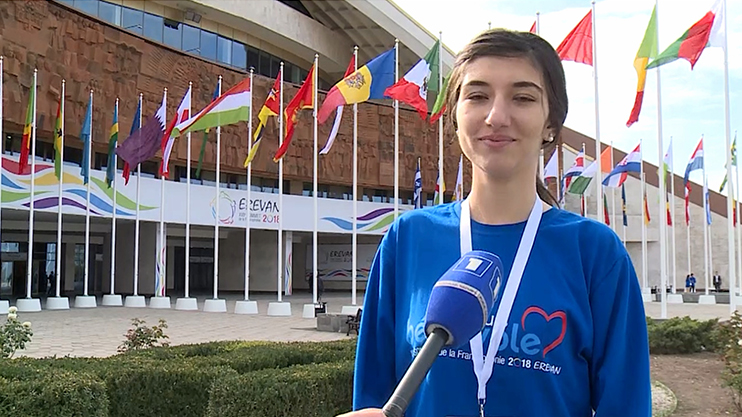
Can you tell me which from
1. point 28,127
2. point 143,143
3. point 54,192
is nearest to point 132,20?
point 54,192

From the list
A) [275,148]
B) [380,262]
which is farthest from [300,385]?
[275,148]

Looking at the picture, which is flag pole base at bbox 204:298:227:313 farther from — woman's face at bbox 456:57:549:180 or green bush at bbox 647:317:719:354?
woman's face at bbox 456:57:549:180

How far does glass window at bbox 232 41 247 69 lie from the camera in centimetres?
3456

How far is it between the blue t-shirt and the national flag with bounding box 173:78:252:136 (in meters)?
17.6

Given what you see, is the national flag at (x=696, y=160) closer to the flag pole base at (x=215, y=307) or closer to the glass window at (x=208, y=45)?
the flag pole base at (x=215, y=307)

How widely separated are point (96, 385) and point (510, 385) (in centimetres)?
421

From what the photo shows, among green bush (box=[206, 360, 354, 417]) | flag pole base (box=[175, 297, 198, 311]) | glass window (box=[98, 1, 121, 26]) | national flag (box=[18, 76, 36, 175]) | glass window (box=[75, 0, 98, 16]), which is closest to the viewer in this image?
green bush (box=[206, 360, 354, 417])

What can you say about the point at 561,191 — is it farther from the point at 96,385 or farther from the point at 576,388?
the point at 576,388

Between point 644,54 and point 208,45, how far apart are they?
74.1 feet

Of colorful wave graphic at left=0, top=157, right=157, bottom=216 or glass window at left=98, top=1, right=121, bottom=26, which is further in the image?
glass window at left=98, top=1, right=121, bottom=26

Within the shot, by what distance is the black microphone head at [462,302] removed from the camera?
1.27 meters

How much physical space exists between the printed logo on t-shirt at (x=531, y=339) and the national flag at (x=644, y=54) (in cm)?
1570

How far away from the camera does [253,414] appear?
206 inches

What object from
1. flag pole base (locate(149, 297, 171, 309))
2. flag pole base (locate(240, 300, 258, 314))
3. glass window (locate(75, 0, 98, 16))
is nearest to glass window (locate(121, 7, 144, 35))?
glass window (locate(75, 0, 98, 16))
